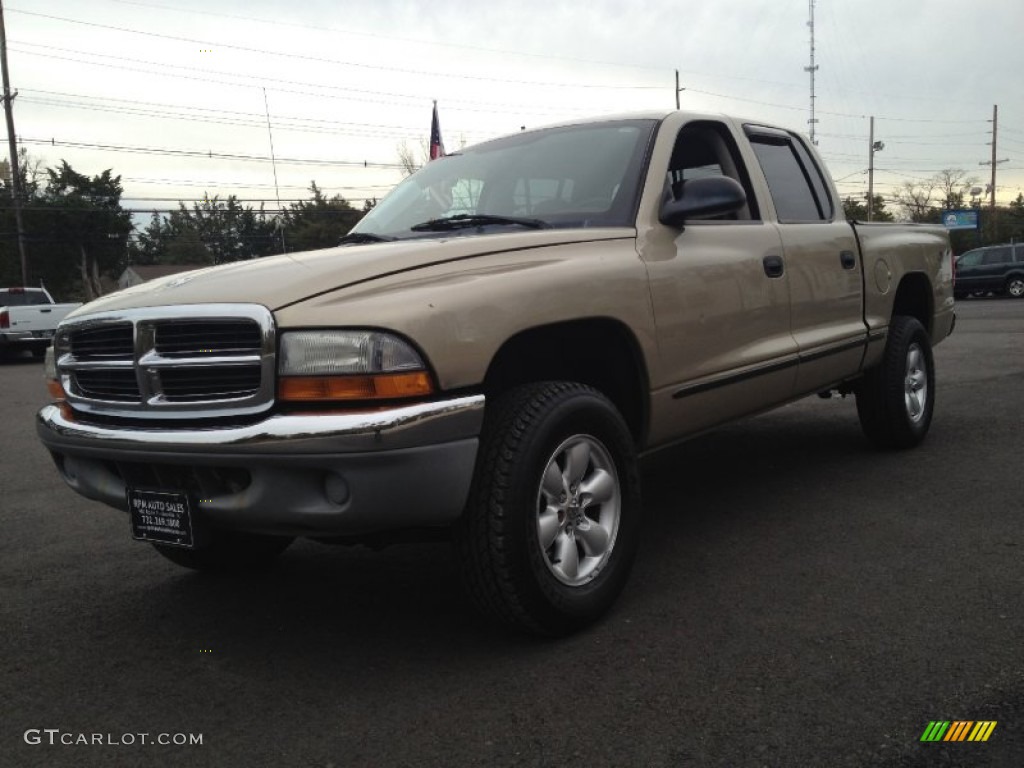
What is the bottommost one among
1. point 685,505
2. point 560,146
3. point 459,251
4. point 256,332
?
point 685,505

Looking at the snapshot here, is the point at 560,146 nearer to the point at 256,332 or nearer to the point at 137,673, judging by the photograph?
the point at 256,332

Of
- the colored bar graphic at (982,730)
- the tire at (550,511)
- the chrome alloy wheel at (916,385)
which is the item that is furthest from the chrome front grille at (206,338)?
the chrome alloy wheel at (916,385)

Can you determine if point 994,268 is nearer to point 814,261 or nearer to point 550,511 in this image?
point 814,261

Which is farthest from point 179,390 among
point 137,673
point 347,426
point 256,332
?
point 137,673

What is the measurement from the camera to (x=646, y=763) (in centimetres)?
228

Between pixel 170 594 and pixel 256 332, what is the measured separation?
1.63 meters

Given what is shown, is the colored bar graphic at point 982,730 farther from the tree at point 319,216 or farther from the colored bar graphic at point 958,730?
the tree at point 319,216

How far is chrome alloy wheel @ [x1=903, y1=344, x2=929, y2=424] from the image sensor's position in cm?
558

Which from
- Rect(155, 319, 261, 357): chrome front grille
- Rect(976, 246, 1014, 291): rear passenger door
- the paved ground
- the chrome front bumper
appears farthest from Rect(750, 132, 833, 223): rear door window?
Rect(976, 246, 1014, 291): rear passenger door

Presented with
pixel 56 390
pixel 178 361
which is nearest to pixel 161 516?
pixel 178 361

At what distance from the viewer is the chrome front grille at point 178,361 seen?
266 centimetres

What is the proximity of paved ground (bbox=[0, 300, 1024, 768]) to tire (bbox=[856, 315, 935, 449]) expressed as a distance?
2.04 feet

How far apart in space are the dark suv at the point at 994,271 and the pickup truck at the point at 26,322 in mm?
24905

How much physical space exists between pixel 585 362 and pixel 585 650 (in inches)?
41.9
